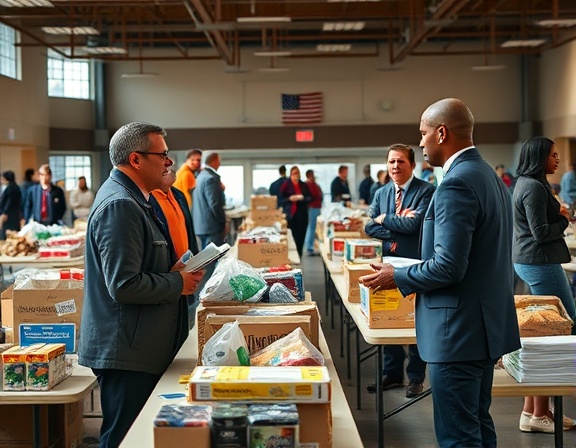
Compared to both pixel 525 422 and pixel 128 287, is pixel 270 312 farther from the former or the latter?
pixel 525 422

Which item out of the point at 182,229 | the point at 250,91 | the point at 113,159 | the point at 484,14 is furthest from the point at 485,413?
the point at 250,91

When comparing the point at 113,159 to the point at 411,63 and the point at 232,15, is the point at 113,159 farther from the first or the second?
the point at 411,63

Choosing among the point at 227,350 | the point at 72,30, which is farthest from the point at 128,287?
the point at 72,30

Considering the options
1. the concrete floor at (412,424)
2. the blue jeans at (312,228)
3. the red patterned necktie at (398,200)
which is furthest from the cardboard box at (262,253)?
the blue jeans at (312,228)

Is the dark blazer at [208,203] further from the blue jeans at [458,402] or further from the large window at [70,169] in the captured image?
the large window at [70,169]

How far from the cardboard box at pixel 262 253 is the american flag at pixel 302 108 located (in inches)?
615

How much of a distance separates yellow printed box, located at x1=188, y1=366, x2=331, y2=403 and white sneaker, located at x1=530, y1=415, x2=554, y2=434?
10.7 feet

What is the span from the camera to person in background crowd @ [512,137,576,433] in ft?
16.6

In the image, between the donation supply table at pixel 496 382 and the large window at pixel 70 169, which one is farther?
the large window at pixel 70 169

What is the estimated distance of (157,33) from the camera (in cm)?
2172

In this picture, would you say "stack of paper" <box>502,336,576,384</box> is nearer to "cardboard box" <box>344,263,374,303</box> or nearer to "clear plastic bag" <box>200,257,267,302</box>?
"clear plastic bag" <box>200,257,267,302</box>

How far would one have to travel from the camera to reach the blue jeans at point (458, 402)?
3.16 m

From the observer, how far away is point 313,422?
2.42 m

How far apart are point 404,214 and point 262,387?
144 inches
